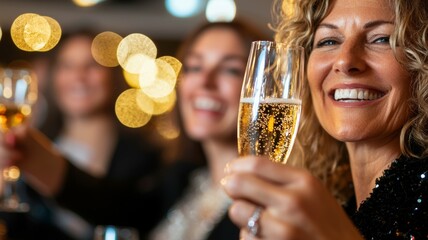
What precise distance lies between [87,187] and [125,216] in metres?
0.39

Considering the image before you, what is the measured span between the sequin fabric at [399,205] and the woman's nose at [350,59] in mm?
220

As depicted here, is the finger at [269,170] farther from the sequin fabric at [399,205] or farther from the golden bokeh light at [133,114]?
the golden bokeh light at [133,114]

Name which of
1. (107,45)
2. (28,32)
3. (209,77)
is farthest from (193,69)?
(28,32)

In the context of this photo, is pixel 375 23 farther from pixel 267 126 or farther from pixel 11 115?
pixel 11 115

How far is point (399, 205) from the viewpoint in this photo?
Answer: 5.56ft

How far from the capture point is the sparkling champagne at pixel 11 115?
2596 mm

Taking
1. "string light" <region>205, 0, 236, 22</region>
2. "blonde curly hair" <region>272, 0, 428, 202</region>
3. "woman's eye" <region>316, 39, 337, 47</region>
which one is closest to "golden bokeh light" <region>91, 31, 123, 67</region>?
"string light" <region>205, 0, 236, 22</region>

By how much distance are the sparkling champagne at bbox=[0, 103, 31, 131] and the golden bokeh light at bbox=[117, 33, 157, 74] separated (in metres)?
5.36

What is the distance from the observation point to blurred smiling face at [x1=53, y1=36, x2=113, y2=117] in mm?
4863

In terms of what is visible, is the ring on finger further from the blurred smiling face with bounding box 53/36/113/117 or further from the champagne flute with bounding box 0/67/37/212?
the blurred smiling face with bounding box 53/36/113/117

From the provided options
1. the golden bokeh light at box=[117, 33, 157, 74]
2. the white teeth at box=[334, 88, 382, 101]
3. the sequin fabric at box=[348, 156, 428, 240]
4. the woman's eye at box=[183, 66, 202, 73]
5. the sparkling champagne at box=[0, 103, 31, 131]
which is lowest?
the golden bokeh light at box=[117, 33, 157, 74]

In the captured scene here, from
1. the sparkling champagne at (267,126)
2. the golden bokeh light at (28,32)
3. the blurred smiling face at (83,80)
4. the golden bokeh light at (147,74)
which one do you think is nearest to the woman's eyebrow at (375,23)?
the sparkling champagne at (267,126)

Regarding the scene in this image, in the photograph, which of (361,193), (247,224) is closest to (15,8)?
(361,193)

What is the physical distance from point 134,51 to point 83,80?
4.45m
